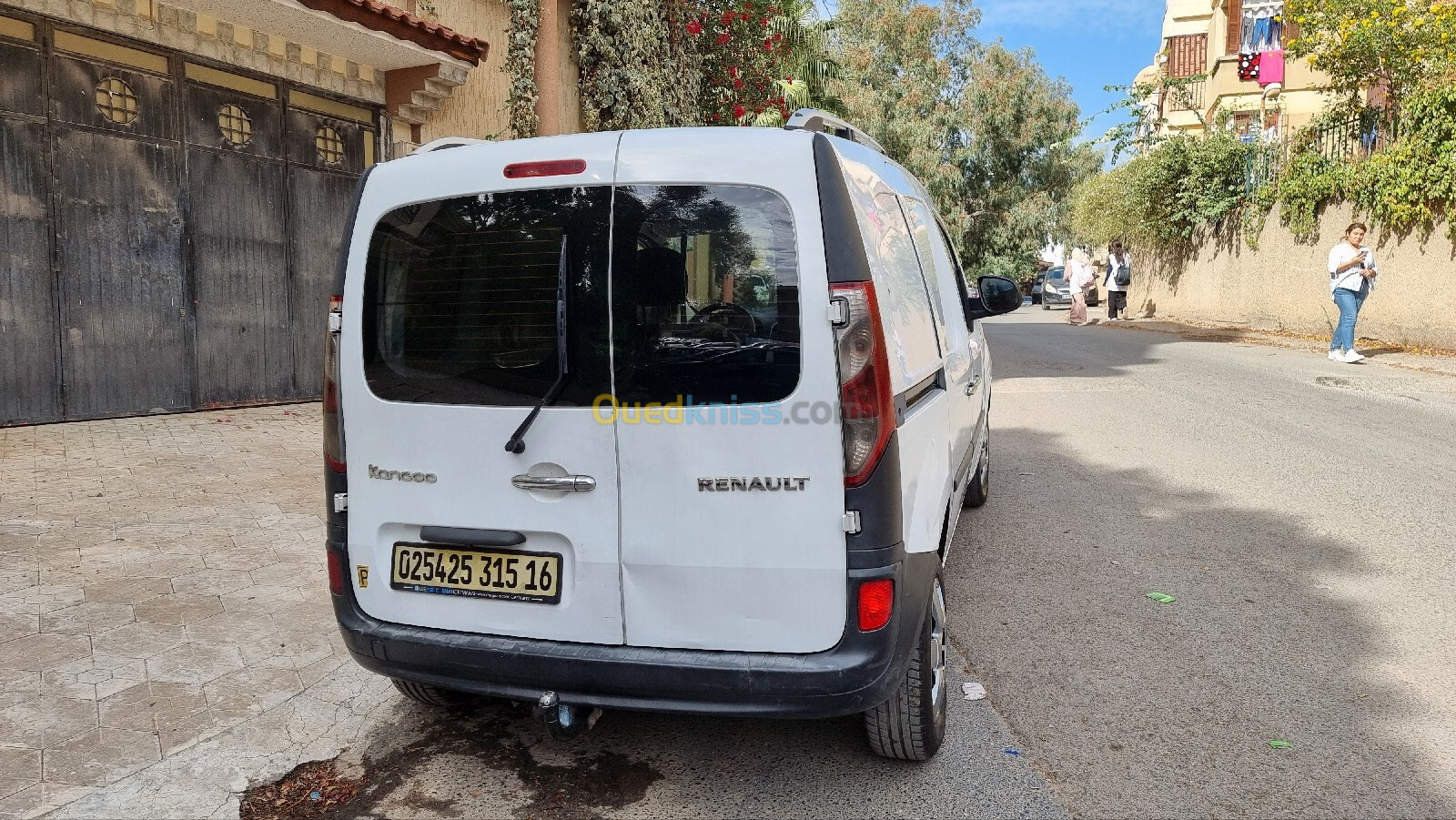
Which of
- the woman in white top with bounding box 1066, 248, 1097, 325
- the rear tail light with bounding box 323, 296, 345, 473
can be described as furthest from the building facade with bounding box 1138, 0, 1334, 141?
the rear tail light with bounding box 323, 296, 345, 473

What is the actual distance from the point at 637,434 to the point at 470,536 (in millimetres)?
597

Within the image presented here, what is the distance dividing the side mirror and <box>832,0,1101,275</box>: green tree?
30.4 meters

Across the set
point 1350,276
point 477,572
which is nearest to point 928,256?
point 477,572

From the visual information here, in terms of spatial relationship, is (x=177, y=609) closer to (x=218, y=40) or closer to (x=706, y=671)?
(x=706, y=671)

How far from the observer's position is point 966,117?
3653 centimetres

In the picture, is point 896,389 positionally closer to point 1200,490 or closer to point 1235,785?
point 1235,785

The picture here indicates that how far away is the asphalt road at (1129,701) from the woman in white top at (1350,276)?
7485mm

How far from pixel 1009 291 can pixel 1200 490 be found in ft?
7.89

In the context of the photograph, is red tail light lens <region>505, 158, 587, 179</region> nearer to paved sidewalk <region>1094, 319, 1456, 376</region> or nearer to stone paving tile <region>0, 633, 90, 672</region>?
stone paving tile <region>0, 633, 90, 672</region>

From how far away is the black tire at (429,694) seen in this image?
344 centimetres

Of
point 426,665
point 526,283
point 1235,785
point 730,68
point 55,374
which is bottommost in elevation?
point 1235,785

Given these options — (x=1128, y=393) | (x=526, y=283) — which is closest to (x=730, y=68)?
(x=1128, y=393)

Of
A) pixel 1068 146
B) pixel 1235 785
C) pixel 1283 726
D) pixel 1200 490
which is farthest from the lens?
pixel 1068 146

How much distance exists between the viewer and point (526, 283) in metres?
2.85
